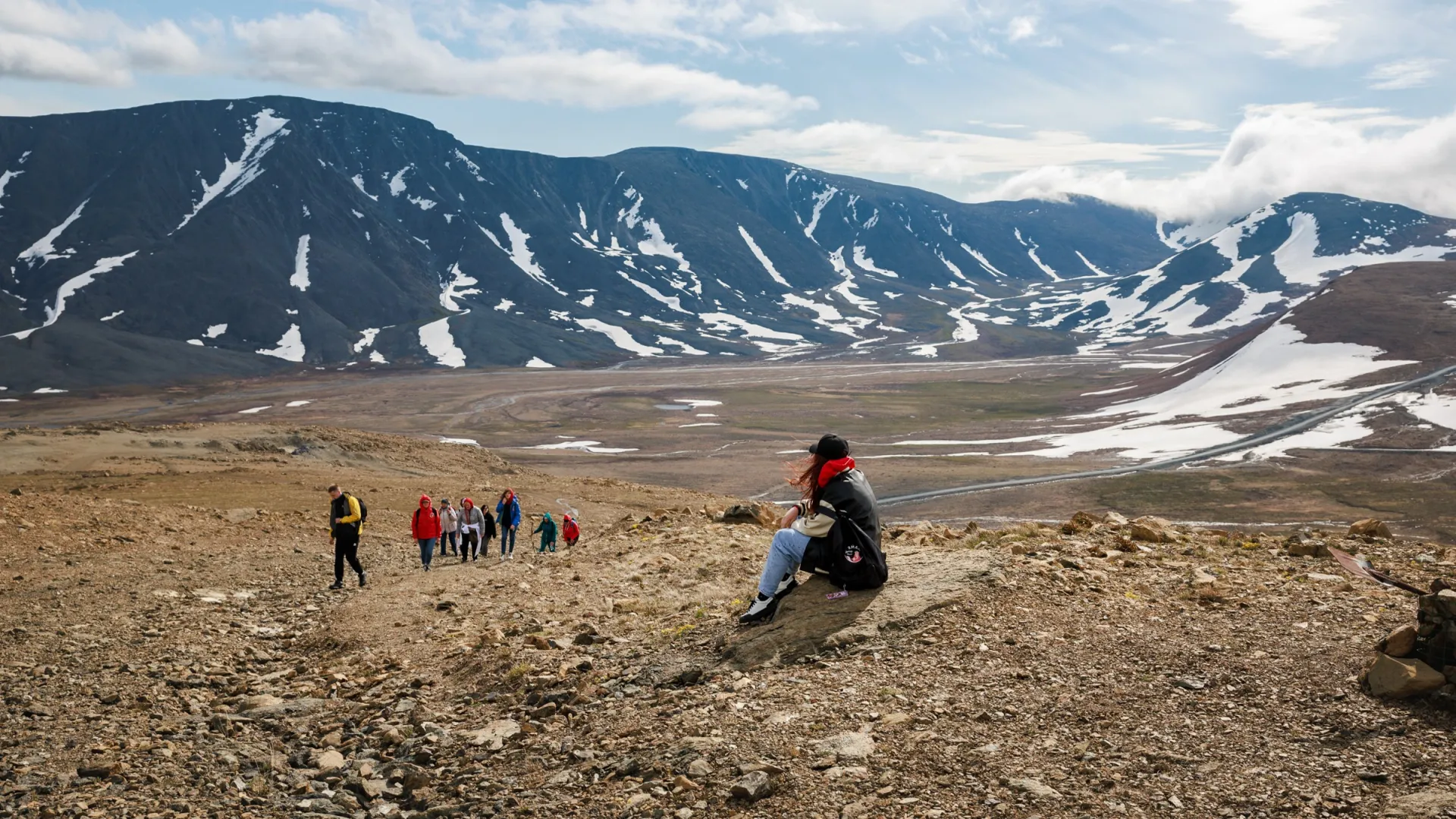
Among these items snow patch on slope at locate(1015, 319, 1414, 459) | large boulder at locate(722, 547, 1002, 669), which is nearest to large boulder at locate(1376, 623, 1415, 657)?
large boulder at locate(722, 547, 1002, 669)

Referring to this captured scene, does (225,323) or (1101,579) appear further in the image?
(225,323)

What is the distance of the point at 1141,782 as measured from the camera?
273 inches

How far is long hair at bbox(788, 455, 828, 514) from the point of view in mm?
10414

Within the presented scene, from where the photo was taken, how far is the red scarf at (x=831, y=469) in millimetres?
10398

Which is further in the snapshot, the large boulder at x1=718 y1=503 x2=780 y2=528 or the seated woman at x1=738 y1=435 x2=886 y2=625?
the large boulder at x1=718 y1=503 x2=780 y2=528

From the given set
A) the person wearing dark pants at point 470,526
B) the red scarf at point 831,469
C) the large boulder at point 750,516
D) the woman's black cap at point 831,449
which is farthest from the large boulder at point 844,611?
the person wearing dark pants at point 470,526

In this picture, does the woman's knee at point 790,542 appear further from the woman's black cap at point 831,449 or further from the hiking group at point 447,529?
the hiking group at point 447,529

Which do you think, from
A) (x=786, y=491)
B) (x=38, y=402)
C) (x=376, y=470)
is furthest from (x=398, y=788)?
(x=38, y=402)

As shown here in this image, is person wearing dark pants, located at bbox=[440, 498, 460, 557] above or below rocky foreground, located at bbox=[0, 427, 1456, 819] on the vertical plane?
below

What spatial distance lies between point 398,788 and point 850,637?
4.38 m

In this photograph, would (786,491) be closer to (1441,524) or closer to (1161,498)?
(1161,498)

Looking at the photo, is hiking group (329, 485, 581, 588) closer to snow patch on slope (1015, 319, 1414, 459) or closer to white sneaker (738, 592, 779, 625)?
white sneaker (738, 592, 779, 625)

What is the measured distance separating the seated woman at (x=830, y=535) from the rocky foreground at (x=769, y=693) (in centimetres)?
29

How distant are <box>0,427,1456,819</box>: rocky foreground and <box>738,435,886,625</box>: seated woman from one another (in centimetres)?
29
